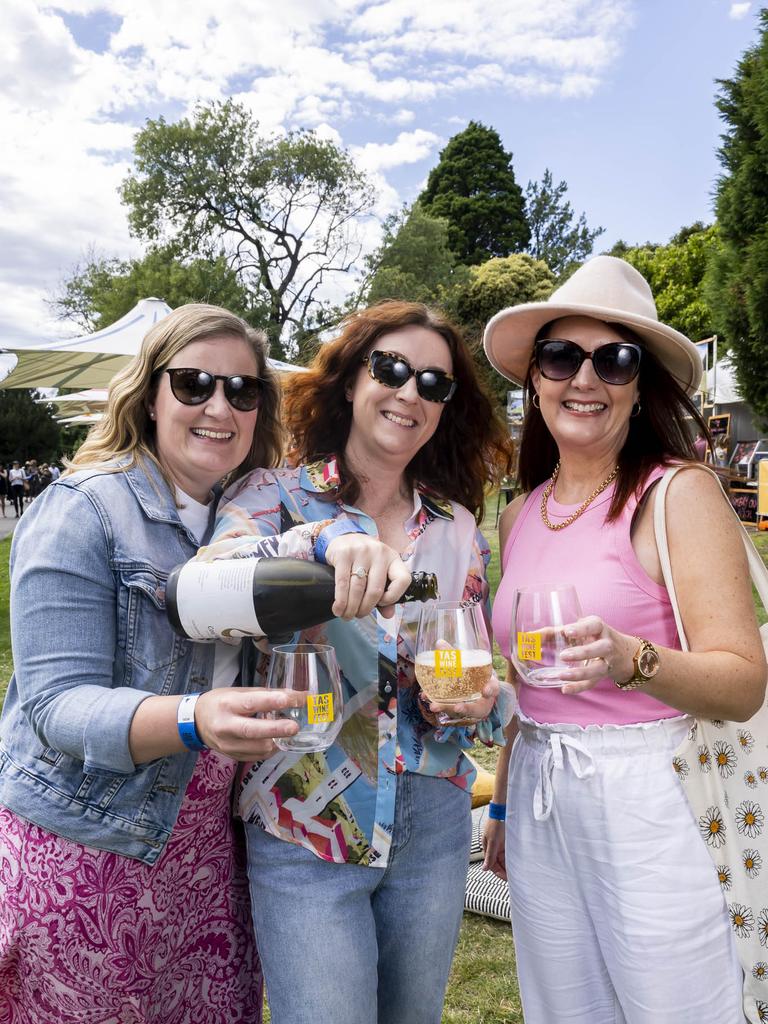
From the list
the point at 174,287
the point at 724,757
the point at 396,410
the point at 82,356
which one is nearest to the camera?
the point at 724,757

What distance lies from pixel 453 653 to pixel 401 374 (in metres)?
0.94

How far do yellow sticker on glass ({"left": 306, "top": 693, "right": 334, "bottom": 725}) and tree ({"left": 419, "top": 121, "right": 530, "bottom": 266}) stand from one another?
43675 millimetres

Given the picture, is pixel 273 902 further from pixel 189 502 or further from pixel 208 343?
pixel 208 343

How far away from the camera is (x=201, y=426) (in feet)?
6.45

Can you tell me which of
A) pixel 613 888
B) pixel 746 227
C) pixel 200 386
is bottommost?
pixel 613 888

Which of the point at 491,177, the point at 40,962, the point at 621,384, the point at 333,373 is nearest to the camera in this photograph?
the point at 40,962

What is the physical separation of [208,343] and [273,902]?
4.77 feet

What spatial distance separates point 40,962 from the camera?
169cm

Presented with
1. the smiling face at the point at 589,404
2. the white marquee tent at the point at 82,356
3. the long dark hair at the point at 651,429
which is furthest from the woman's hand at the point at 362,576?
the white marquee tent at the point at 82,356

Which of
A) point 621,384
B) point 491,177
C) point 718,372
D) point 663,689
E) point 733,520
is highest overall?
point 491,177

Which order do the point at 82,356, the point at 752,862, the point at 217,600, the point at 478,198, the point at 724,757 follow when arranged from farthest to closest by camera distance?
the point at 478,198, the point at 82,356, the point at 724,757, the point at 752,862, the point at 217,600

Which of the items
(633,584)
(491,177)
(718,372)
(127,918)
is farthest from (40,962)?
(491,177)

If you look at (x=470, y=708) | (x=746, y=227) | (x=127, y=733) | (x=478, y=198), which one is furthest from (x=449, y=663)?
(x=478, y=198)

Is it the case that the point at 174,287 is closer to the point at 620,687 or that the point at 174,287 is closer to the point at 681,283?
the point at 681,283
